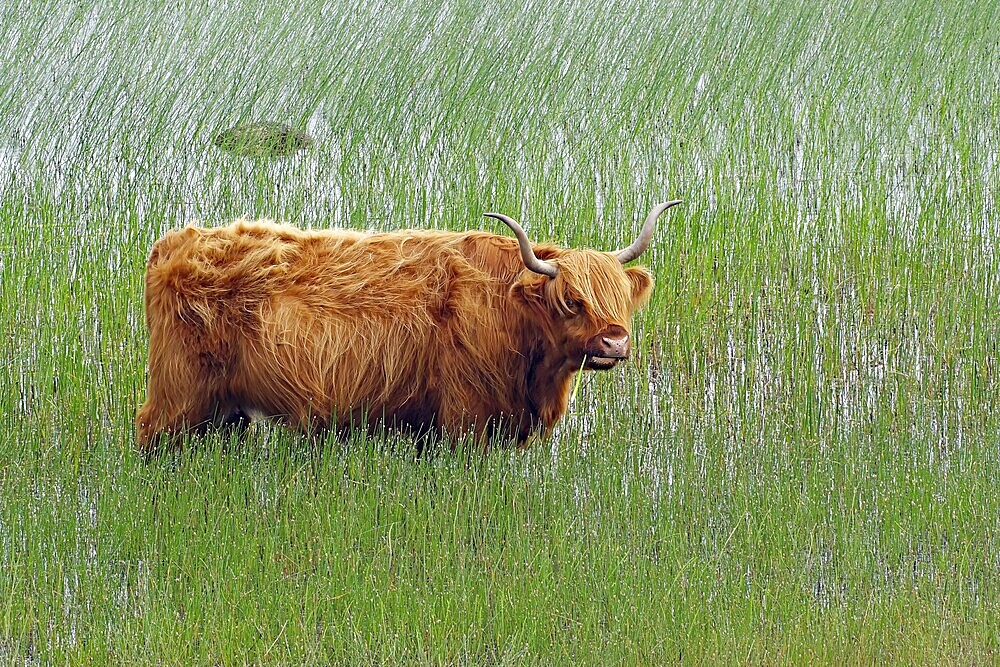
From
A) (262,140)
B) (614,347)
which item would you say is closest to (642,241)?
(614,347)

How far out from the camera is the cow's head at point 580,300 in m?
4.48

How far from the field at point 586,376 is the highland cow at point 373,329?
192mm

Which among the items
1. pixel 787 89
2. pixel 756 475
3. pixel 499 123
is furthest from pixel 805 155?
pixel 756 475

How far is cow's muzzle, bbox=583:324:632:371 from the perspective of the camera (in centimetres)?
444

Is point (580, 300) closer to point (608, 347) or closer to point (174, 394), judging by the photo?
point (608, 347)

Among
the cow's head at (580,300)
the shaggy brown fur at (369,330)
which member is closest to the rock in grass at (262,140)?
the shaggy brown fur at (369,330)

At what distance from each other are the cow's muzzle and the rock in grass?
295 cm

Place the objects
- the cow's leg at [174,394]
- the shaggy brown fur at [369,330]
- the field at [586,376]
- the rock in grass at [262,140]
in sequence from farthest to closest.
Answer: the rock in grass at [262,140] < the cow's leg at [174,394] < the shaggy brown fur at [369,330] < the field at [586,376]

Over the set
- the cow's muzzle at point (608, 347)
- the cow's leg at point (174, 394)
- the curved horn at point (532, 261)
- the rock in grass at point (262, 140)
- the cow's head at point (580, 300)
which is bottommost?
the cow's leg at point (174, 394)

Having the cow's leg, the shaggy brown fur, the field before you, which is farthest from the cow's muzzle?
the cow's leg

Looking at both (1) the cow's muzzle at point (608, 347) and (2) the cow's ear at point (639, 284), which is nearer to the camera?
(1) the cow's muzzle at point (608, 347)

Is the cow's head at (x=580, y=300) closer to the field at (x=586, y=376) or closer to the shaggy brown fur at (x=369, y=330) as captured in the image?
the shaggy brown fur at (x=369, y=330)

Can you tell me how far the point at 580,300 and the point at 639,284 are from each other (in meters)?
0.50

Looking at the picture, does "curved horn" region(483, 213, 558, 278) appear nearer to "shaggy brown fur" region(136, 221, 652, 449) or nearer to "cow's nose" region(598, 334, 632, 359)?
"shaggy brown fur" region(136, 221, 652, 449)
